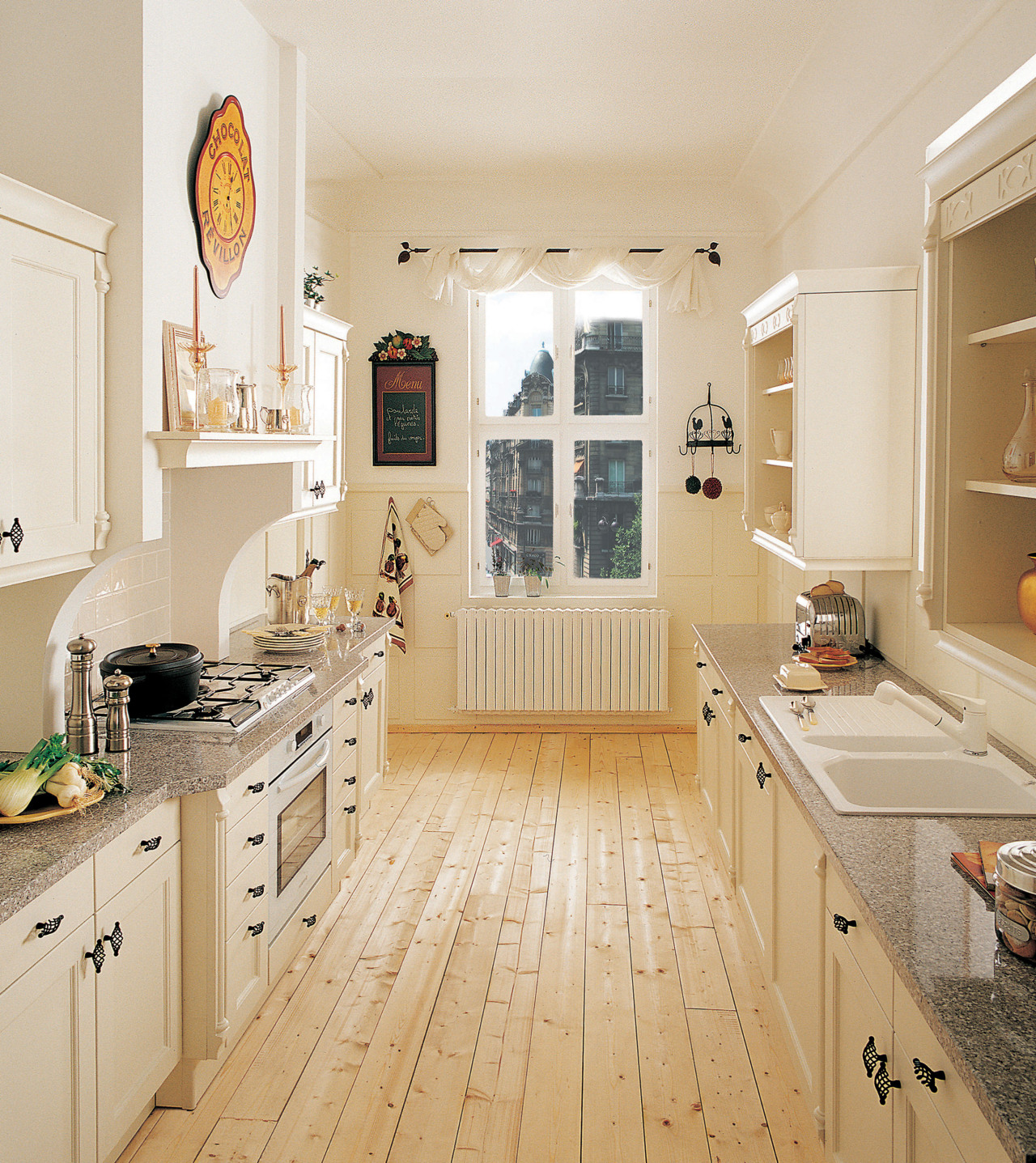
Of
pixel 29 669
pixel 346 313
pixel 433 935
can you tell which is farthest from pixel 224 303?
pixel 346 313

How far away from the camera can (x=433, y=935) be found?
11.2ft

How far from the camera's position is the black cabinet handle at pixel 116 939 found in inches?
81.0

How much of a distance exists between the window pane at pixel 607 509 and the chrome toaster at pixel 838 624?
2313 millimetres

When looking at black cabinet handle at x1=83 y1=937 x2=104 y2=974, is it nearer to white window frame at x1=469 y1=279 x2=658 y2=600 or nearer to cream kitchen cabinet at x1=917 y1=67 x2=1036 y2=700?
cream kitchen cabinet at x1=917 y1=67 x2=1036 y2=700

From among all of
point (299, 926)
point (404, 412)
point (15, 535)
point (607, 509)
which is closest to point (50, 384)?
point (15, 535)

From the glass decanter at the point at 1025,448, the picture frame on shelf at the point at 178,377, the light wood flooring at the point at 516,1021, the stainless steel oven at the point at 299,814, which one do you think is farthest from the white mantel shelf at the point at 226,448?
the glass decanter at the point at 1025,448

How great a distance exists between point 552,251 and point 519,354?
0.63m

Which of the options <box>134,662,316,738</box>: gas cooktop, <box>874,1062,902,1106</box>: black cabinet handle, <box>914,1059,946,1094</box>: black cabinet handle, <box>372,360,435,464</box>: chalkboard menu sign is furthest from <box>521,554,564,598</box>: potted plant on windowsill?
<box>914,1059,946,1094</box>: black cabinet handle

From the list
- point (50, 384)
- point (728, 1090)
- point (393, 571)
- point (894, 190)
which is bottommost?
point (728, 1090)

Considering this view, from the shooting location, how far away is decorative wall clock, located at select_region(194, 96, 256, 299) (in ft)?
9.55

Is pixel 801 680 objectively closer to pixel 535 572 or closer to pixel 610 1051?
pixel 610 1051

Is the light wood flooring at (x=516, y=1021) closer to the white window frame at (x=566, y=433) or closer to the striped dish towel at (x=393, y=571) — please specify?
the striped dish towel at (x=393, y=571)

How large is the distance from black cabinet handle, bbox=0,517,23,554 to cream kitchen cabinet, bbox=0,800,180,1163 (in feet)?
2.12

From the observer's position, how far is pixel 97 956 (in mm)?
1998
